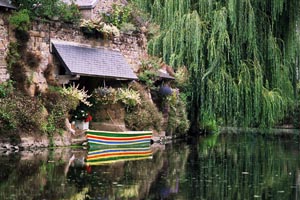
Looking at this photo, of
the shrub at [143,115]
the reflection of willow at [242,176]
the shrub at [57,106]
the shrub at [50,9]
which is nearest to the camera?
the reflection of willow at [242,176]

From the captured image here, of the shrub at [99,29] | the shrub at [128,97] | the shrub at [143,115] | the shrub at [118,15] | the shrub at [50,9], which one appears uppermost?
the shrub at [118,15]

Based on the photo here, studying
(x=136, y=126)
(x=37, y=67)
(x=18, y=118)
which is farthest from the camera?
(x=136, y=126)

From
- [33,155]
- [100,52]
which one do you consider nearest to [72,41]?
[100,52]

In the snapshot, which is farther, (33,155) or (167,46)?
(167,46)

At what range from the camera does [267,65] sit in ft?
71.2

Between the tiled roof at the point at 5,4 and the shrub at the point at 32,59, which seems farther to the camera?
the shrub at the point at 32,59

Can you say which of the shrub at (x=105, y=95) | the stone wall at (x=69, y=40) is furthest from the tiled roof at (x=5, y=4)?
the shrub at (x=105, y=95)

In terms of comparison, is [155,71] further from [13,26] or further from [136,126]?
[13,26]

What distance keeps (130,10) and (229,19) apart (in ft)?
18.8

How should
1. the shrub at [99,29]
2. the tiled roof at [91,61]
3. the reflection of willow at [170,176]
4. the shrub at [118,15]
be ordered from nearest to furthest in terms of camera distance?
the reflection of willow at [170,176]
the tiled roof at [91,61]
the shrub at [99,29]
the shrub at [118,15]

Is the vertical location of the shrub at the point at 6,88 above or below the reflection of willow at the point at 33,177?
above

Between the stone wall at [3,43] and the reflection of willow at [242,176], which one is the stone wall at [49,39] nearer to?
the stone wall at [3,43]

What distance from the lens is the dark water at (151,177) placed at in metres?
9.91

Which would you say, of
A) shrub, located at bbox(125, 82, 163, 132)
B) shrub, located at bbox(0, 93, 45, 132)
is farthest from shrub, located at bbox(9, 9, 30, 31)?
shrub, located at bbox(125, 82, 163, 132)
